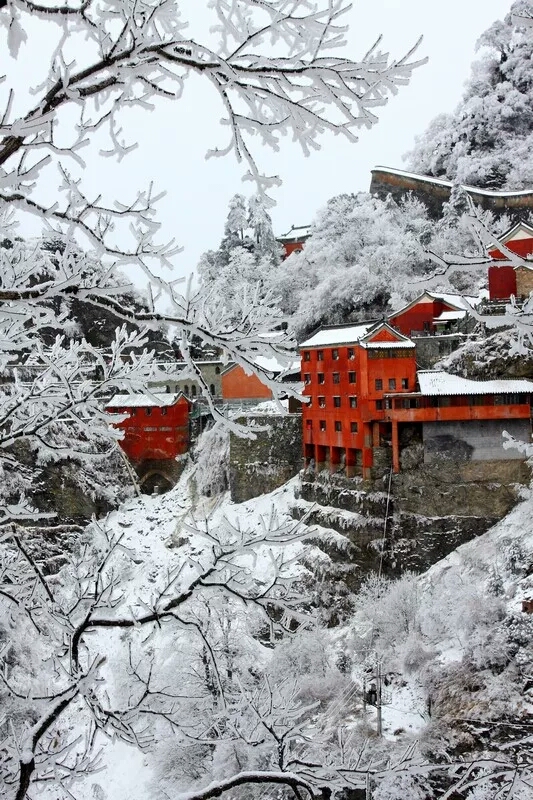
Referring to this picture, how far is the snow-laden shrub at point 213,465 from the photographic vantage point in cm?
2578

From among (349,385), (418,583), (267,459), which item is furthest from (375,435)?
(267,459)

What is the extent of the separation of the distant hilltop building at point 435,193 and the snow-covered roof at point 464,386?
14199 mm

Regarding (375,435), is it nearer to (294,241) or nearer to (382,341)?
(382,341)

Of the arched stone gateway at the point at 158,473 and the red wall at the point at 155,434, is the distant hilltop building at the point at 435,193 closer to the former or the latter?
the red wall at the point at 155,434

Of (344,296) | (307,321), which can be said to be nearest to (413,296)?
(344,296)

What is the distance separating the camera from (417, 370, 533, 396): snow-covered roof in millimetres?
18875

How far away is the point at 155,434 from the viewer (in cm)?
2855

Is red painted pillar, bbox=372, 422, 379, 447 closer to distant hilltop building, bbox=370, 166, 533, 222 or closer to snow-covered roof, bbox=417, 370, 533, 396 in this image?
snow-covered roof, bbox=417, 370, 533, 396

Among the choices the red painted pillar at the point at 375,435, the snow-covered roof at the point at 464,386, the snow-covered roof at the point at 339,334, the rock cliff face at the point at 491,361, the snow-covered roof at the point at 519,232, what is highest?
the snow-covered roof at the point at 519,232

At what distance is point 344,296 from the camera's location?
98.7 feet

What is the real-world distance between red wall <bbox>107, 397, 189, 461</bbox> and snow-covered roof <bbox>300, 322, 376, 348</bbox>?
8.53 metres

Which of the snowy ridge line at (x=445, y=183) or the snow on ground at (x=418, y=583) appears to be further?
the snowy ridge line at (x=445, y=183)

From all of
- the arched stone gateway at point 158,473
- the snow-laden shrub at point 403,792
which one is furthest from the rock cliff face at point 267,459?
the snow-laden shrub at point 403,792

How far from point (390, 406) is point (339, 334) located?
3.61m
